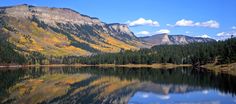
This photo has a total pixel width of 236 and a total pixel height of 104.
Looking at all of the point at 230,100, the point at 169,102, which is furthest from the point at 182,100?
the point at 230,100

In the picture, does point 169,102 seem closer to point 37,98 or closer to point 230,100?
point 230,100

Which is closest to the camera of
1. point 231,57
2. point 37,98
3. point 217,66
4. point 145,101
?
point 145,101

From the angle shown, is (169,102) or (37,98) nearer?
(169,102)

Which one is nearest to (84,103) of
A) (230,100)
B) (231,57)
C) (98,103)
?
(98,103)

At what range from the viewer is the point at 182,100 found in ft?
209

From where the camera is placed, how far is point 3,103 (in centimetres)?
5862

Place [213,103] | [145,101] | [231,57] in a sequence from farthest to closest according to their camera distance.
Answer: [231,57] < [145,101] < [213,103]

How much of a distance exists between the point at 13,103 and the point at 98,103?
44.4 ft

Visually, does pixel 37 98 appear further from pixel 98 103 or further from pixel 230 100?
pixel 230 100

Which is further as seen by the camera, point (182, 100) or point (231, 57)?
point (231, 57)

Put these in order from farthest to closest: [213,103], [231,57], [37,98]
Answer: [231,57] < [37,98] < [213,103]

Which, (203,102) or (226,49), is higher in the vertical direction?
(226,49)

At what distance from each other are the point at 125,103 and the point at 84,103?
6568 millimetres

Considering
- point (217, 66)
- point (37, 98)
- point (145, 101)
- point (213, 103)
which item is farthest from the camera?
point (217, 66)
